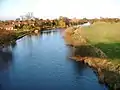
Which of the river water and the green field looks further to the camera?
the green field

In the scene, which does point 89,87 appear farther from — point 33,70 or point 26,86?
point 33,70

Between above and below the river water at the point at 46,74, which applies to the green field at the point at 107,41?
above

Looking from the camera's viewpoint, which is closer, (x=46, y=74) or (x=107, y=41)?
(x=46, y=74)

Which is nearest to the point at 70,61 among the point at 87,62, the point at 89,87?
the point at 87,62

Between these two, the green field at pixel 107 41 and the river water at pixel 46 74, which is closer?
the river water at pixel 46 74

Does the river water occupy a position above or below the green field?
below

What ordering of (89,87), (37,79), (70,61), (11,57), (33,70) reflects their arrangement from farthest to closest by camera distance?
(11,57), (70,61), (33,70), (37,79), (89,87)

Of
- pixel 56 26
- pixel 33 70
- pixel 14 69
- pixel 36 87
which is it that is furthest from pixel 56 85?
pixel 56 26

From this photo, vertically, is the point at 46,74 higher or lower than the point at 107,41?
lower

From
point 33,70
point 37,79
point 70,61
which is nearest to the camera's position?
point 37,79

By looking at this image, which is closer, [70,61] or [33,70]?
[33,70]
